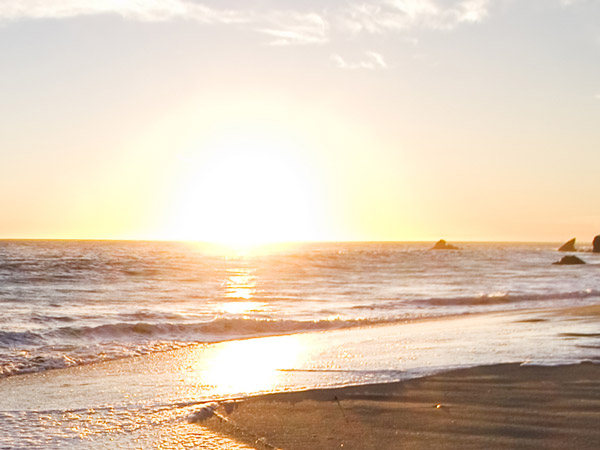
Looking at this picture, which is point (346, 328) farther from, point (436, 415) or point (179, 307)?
point (436, 415)

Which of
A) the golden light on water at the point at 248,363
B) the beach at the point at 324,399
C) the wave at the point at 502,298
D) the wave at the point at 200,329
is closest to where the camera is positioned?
the beach at the point at 324,399

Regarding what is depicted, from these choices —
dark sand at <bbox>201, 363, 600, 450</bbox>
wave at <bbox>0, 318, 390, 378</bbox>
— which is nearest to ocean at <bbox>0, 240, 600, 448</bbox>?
wave at <bbox>0, 318, 390, 378</bbox>

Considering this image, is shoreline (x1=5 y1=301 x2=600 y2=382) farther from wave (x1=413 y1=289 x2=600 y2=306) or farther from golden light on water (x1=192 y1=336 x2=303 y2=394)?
wave (x1=413 y1=289 x2=600 y2=306)

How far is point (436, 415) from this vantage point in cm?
639

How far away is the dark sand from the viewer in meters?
5.49

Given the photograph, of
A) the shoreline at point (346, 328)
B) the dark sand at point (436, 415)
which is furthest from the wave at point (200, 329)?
the dark sand at point (436, 415)

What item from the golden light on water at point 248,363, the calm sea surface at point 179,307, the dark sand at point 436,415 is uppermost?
the dark sand at point 436,415

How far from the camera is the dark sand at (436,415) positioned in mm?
5492

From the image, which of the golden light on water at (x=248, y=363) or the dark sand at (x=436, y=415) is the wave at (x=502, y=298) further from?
the dark sand at (x=436, y=415)

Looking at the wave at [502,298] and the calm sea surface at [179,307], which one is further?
the wave at [502,298]

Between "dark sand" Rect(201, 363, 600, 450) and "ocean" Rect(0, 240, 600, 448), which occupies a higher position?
"dark sand" Rect(201, 363, 600, 450)

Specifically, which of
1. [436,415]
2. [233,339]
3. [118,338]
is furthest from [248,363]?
[118,338]

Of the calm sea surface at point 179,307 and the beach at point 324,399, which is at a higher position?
the beach at point 324,399

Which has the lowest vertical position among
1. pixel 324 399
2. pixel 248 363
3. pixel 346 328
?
pixel 346 328
